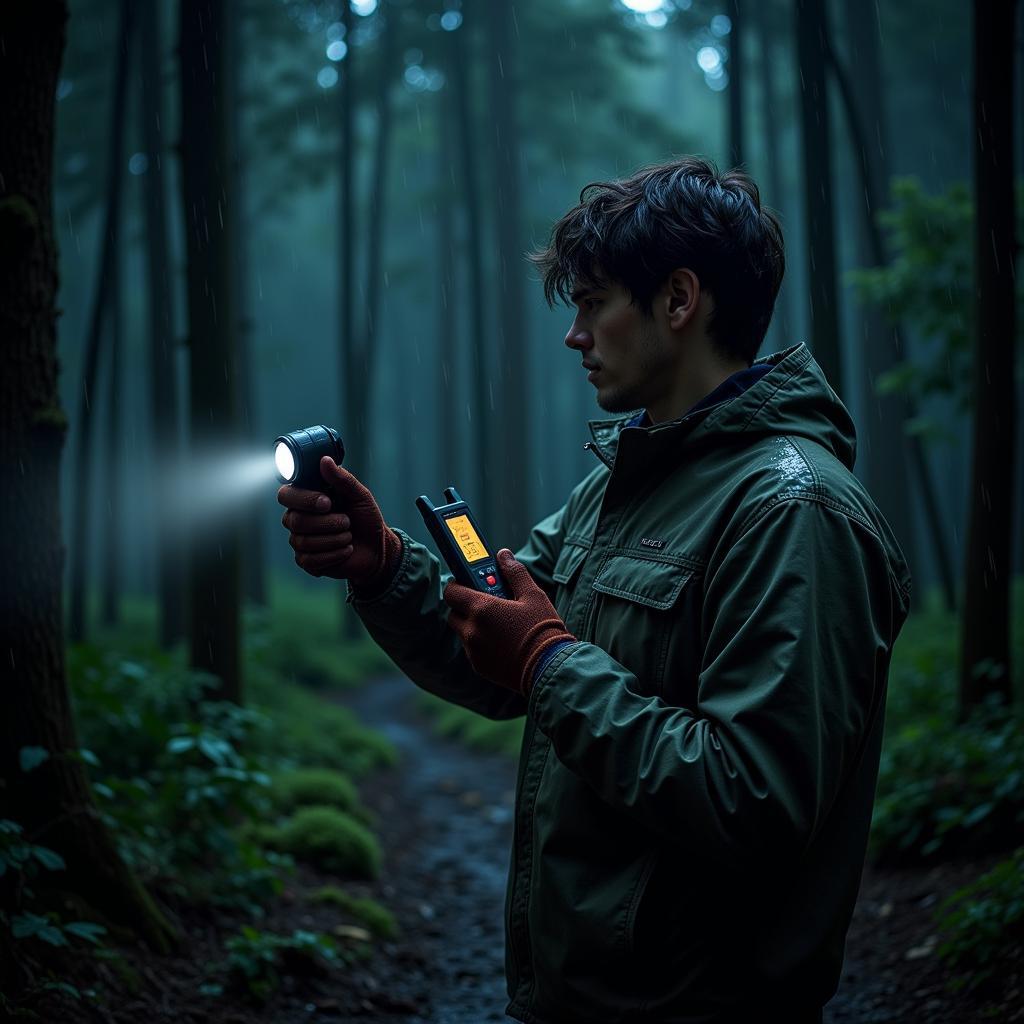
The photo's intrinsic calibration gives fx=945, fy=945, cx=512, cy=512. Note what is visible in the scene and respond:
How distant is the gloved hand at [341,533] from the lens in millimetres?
2521

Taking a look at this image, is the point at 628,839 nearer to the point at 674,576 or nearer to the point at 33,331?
the point at 674,576

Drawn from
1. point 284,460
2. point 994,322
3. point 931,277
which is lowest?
point 284,460

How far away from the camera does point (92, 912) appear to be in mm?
3932

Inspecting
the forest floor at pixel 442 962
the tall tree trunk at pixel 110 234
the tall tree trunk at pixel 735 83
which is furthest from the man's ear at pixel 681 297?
the tall tree trunk at pixel 110 234

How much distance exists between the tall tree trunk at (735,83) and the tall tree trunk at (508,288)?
8.32 m

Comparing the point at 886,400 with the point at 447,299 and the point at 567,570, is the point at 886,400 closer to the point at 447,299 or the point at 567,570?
the point at 447,299

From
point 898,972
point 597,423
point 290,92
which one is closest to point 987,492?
point 898,972

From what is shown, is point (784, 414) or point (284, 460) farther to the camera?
point (284, 460)

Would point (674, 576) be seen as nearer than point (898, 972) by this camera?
Yes

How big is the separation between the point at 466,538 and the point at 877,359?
16800mm

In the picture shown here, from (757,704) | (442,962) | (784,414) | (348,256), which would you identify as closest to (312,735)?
(442,962)

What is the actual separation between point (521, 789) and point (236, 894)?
129 inches

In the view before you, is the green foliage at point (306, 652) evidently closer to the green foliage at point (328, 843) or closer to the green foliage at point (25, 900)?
the green foliage at point (328, 843)

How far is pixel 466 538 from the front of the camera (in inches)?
94.2
